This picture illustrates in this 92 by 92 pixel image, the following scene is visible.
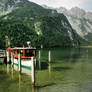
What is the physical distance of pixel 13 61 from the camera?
4769 centimetres

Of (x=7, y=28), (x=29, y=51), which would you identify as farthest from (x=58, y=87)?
(x=7, y=28)

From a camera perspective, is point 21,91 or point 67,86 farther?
point 67,86

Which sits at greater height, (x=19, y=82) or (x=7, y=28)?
(x=7, y=28)

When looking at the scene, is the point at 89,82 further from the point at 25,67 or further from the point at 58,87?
the point at 25,67

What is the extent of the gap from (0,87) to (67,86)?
10.7 metres

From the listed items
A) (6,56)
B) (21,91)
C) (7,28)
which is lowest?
(21,91)

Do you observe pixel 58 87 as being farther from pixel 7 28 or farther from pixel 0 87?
pixel 7 28

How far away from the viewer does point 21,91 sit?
2503 centimetres

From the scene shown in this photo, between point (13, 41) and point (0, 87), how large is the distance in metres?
144

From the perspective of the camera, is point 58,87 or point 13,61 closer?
point 58,87

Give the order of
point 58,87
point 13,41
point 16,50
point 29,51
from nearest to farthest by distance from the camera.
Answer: point 58,87 → point 29,51 → point 16,50 → point 13,41

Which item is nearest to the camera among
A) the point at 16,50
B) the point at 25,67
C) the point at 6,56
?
the point at 25,67

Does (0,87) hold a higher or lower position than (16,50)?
lower

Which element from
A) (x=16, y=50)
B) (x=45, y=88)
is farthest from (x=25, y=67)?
(x=45, y=88)
